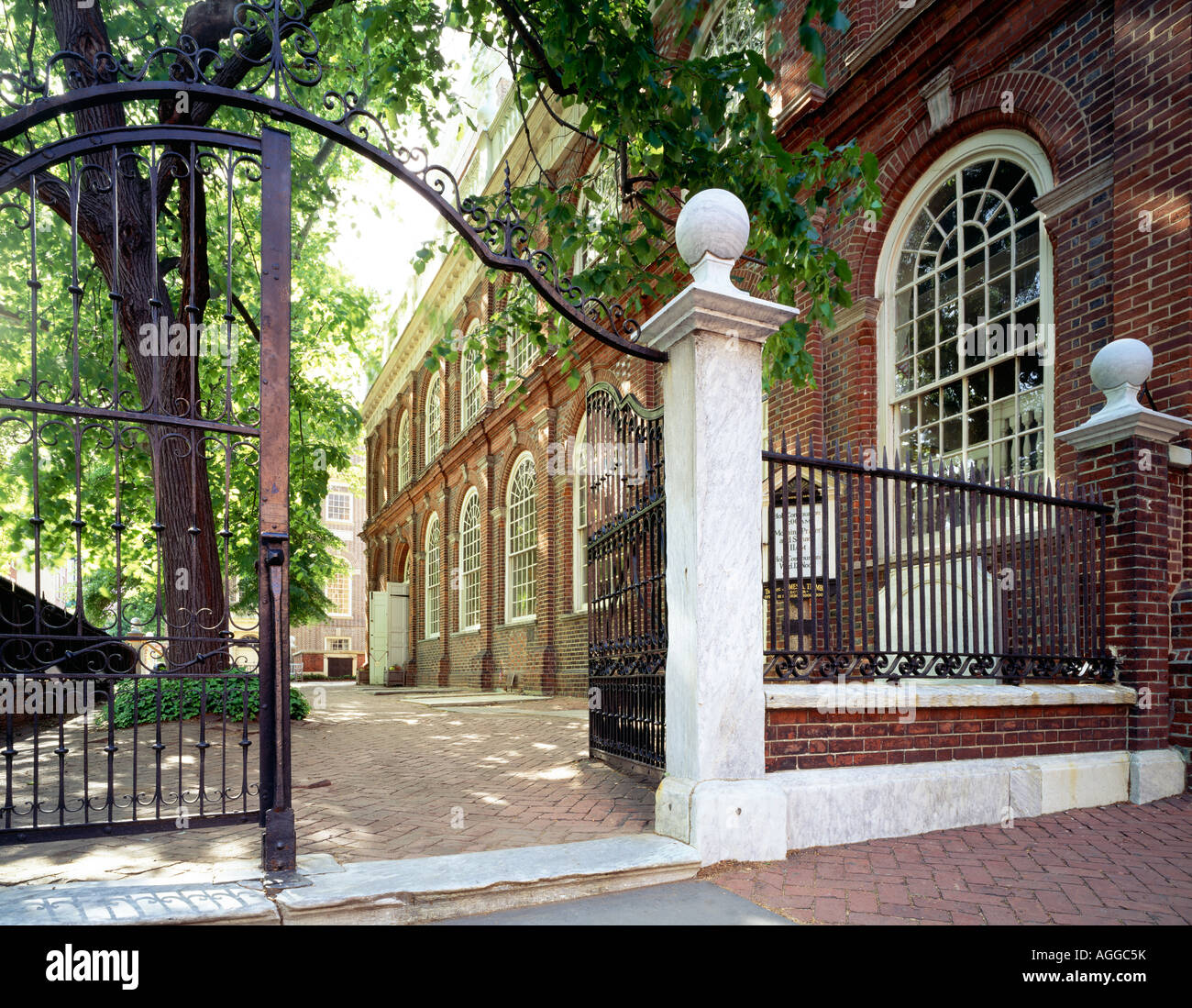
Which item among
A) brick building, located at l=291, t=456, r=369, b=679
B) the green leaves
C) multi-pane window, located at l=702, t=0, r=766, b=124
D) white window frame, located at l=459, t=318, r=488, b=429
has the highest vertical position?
multi-pane window, located at l=702, t=0, r=766, b=124

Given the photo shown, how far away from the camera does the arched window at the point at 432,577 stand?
24.2 meters

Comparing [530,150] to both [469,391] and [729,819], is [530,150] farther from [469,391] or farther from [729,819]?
[469,391]

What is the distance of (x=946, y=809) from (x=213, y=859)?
3.88 meters

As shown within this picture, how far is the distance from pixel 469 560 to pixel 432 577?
13.1ft

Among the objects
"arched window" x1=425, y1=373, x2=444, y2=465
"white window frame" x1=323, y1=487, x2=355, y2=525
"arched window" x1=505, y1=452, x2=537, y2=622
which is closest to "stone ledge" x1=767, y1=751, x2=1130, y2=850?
"arched window" x1=505, y1=452, x2=537, y2=622

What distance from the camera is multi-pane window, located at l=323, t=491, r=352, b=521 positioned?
45312 millimetres

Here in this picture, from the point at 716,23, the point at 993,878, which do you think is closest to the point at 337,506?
the point at 716,23

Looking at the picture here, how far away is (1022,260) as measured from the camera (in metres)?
7.34

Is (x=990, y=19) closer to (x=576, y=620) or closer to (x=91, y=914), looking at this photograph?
(x=91, y=914)

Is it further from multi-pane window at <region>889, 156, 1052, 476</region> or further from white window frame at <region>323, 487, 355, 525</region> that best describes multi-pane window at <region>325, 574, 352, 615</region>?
multi-pane window at <region>889, 156, 1052, 476</region>

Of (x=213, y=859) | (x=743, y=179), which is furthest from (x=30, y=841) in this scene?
(x=743, y=179)

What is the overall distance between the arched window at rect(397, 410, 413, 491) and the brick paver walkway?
61.9ft

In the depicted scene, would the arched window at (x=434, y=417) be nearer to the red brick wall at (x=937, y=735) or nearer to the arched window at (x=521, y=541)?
the arched window at (x=521, y=541)
